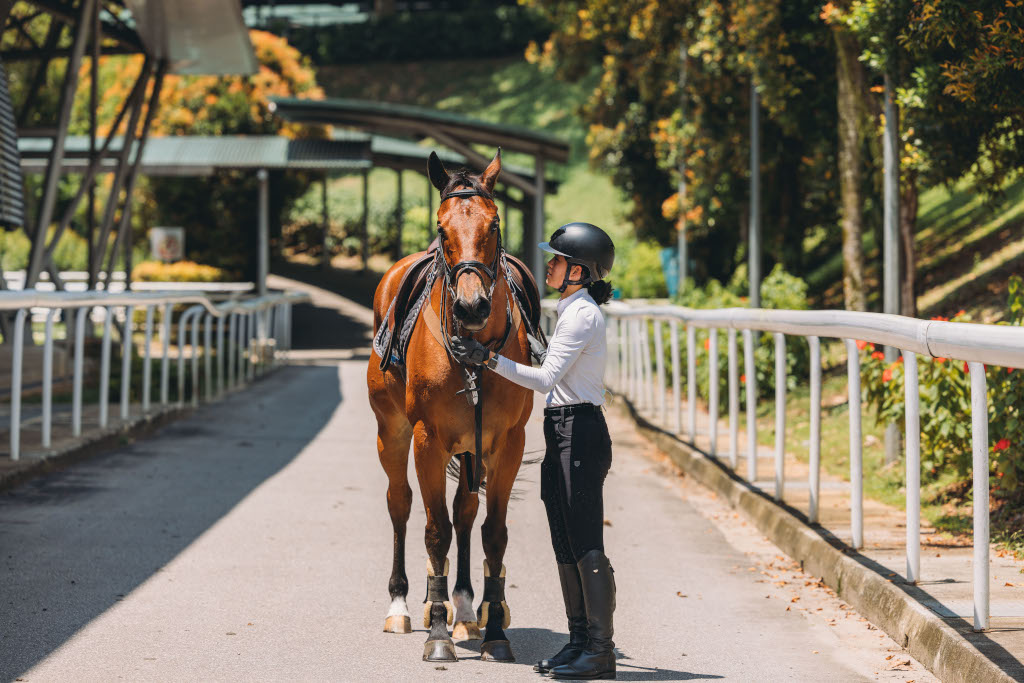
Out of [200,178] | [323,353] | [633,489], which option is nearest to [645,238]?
[323,353]

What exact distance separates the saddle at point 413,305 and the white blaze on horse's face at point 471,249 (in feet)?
1.94

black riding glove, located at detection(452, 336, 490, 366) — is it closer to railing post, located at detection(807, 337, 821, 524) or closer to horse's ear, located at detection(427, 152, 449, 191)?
horse's ear, located at detection(427, 152, 449, 191)

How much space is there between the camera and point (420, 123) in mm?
28984

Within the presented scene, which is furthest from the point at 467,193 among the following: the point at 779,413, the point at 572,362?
the point at 779,413

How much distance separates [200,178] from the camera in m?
36.7

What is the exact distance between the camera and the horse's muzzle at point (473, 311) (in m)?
5.27

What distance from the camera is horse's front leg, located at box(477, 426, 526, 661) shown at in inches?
238

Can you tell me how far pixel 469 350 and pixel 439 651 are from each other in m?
1.36

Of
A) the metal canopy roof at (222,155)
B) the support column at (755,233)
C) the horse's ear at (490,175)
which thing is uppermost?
A: the metal canopy roof at (222,155)

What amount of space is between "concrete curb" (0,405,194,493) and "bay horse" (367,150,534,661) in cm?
507

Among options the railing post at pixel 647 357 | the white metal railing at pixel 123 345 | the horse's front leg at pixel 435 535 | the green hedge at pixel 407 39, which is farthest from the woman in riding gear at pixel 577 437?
the green hedge at pixel 407 39

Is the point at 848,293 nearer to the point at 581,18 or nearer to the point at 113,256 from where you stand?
the point at 581,18

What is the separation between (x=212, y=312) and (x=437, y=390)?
461 inches

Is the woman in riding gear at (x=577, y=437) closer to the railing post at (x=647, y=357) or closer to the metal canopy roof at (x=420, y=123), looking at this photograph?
the railing post at (x=647, y=357)
